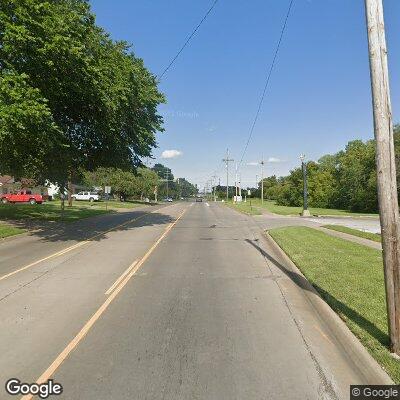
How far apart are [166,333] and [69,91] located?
14443mm

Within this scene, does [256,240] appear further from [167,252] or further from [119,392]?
[119,392]

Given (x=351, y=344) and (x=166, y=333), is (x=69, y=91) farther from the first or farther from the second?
(x=351, y=344)

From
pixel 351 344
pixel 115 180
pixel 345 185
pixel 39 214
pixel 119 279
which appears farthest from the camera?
pixel 115 180

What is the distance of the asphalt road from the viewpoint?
14.8 feet

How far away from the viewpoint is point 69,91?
1778 centimetres

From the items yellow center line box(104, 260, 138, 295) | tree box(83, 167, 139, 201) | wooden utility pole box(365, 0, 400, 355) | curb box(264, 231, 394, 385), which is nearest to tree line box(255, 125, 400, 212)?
tree box(83, 167, 139, 201)

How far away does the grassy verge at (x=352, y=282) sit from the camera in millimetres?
5598

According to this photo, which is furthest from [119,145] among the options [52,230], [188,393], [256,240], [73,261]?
[188,393]

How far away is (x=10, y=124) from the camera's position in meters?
13.4


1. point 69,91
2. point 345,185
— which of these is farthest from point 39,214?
point 345,185

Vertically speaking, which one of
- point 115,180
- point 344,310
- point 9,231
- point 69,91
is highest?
point 69,91

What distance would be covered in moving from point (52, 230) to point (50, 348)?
16653 millimetres

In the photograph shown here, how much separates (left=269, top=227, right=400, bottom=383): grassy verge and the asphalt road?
0.43 metres

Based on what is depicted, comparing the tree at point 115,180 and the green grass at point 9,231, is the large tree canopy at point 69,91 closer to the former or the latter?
the green grass at point 9,231
